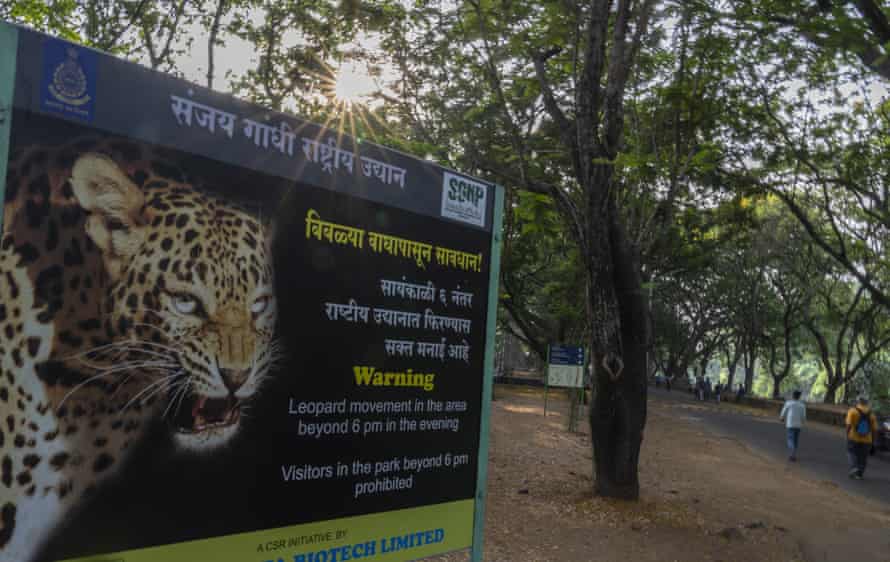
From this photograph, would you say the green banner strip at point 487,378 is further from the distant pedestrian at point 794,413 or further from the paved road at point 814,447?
the distant pedestrian at point 794,413

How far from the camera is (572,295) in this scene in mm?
23641

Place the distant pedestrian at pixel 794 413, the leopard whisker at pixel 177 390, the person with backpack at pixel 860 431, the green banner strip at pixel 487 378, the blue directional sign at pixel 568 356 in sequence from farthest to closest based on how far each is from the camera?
the blue directional sign at pixel 568 356 → the distant pedestrian at pixel 794 413 → the person with backpack at pixel 860 431 → the green banner strip at pixel 487 378 → the leopard whisker at pixel 177 390

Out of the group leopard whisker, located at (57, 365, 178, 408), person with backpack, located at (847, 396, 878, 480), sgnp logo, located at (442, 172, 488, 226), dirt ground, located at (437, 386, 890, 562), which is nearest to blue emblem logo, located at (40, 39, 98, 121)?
leopard whisker, located at (57, 365, 178, 408)

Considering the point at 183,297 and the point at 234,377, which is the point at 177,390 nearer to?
the point at 234,377

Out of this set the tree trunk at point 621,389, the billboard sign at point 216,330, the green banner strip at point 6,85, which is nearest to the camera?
the green banner strip at point 6,85

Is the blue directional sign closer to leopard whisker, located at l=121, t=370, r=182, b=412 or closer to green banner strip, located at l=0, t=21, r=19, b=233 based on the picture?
leopard whisker, located at l=121, t=370, r=182, b=412

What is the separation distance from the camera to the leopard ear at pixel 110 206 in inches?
101

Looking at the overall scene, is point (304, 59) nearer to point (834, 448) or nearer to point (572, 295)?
point (572, 295)

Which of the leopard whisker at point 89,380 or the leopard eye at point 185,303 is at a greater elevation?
the leopard eye at point 185,303

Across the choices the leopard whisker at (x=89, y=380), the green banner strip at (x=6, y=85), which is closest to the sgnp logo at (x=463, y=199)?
the leopard whisker at (x=89, y=380)

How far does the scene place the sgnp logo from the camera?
374 cm

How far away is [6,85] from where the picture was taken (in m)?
2.37

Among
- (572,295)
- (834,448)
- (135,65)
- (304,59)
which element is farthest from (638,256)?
(834,448)

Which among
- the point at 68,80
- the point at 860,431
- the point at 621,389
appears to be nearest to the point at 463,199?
the point at 68,80
